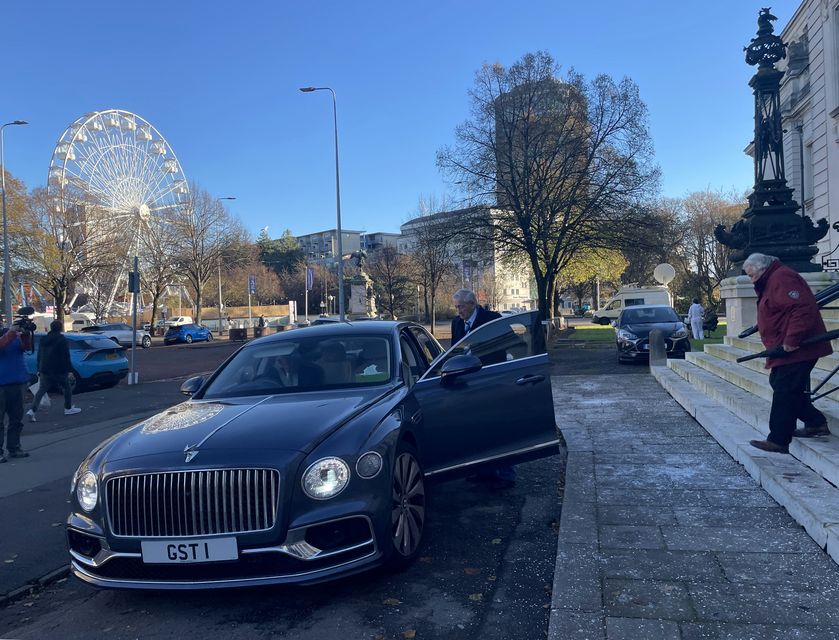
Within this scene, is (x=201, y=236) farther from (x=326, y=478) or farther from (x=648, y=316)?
(x=326, y=478)

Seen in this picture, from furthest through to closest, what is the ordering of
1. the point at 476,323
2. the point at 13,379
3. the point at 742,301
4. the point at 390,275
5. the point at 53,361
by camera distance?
the point at 390,275, the point at 53,361, the point at 742,301, the point at 13,379, the point at 476,323

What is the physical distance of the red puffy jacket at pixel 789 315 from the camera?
528 cm

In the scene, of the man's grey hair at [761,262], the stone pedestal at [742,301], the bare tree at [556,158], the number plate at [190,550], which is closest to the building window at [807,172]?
the bare tree at [556,158]

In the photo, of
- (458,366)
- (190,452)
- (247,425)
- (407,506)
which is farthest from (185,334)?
(190,452)

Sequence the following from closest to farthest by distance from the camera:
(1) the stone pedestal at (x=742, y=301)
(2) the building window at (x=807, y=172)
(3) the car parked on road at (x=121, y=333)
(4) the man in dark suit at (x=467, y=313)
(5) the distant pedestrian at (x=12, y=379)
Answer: (4) the man in dark suit at (x=467, y=313) < (5) the distant pedestrian at (x=12, y=379) < (1) the stone pedestal at (x=742, y=301) < (2) the building window at (x=807, y=172) < (3) the car parked on road at (x=121, y=333)

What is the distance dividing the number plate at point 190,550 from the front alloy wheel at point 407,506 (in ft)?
3.03

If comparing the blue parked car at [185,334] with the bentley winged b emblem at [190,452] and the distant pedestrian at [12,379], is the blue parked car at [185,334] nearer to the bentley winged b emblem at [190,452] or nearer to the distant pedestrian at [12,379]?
the distant pedestrian at [12,379]

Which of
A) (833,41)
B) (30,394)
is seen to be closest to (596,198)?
(833,41)

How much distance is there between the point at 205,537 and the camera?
3.51m

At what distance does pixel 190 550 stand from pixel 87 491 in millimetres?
827

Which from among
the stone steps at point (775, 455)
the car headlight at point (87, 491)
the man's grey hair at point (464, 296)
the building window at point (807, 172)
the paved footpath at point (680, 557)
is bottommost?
the paved footpath at point (680, 557)

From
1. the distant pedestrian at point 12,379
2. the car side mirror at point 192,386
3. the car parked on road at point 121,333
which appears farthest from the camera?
the car parked on road at point 121,333

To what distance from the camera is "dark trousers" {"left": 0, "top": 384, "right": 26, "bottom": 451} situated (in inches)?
324

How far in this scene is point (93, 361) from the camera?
54.9ft
